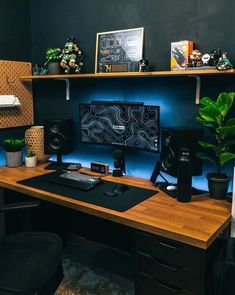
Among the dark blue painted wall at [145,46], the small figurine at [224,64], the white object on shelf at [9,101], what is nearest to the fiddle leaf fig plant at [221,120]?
the small figurine at [224,64]

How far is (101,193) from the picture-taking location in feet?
6.27

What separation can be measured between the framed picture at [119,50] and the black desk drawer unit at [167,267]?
1159 mm

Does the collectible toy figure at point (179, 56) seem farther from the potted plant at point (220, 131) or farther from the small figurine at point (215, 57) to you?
the potted plant at point (220, 131)

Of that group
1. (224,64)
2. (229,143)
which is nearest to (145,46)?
(224,64)

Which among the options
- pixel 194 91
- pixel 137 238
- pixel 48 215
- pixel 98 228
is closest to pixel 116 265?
pixel 98 228

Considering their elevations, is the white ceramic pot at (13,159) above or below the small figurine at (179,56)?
below

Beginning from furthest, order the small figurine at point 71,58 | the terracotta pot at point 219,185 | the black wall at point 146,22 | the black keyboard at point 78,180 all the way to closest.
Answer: the small figurine at point 71,58
the black keyboard at point 78,180
the black wall at point 146,22
the terracotta pot at point 219,185

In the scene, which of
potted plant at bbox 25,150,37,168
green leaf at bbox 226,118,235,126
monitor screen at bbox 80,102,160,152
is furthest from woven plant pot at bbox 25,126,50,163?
green leaf at bbox 226,118,235,126

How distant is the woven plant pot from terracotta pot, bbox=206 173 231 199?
1430 millimetres

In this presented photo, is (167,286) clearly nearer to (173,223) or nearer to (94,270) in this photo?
(173,223)

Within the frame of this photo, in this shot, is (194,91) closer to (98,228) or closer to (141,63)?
(141,63)

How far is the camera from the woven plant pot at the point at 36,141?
259cm

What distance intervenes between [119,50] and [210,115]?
2.96 feet

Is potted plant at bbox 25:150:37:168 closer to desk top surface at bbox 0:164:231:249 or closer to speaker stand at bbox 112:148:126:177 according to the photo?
desk top surface at bbox 0:164:231:249
